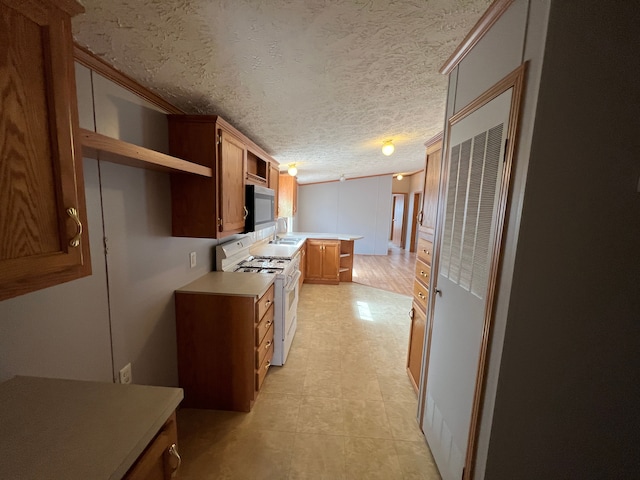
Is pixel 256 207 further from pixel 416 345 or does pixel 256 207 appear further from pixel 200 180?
pixel 416 345

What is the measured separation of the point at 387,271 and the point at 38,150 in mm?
6003

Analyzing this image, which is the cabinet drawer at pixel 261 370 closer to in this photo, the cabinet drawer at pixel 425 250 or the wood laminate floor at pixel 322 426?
the wood laminate floor at pixel 322 426

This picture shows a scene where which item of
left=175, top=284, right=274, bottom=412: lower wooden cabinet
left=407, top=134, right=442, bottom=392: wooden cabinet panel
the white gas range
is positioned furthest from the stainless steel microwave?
left=407, top=134, right=442, bottom=392: wooden cabinet panel

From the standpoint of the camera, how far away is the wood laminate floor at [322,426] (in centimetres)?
148

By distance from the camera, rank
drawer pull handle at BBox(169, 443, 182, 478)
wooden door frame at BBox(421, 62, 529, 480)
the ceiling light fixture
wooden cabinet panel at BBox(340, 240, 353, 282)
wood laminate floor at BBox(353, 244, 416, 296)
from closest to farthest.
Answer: drawer pull handle at BBox(169, 443, 182, 478)
wooden door frame at BBox(421, 62, 529, 480)
the ceiling light fixture
wood laminate floor at BBox(353, 244, 416, 296)
wooden cabinet panel at BBox(340, 240, 353, 282)

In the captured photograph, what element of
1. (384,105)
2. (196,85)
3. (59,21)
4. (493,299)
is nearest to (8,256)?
(59,21)

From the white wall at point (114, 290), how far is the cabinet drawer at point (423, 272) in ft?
6.11

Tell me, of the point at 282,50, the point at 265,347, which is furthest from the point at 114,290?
the point at 282,50

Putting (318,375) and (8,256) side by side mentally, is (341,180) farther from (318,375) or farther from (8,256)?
(8,256)

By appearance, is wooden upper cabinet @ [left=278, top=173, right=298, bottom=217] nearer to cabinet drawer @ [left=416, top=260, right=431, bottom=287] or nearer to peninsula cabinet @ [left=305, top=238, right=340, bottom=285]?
peninsula cabinet @ [left=305, top=238, right=340, bottom=285]

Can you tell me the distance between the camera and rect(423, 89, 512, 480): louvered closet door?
42.8 inches

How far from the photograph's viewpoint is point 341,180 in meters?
7.50

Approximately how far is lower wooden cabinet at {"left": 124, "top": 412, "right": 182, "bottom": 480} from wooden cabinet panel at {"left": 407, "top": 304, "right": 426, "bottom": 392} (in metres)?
1.68

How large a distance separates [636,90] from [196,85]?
6.22 feet
